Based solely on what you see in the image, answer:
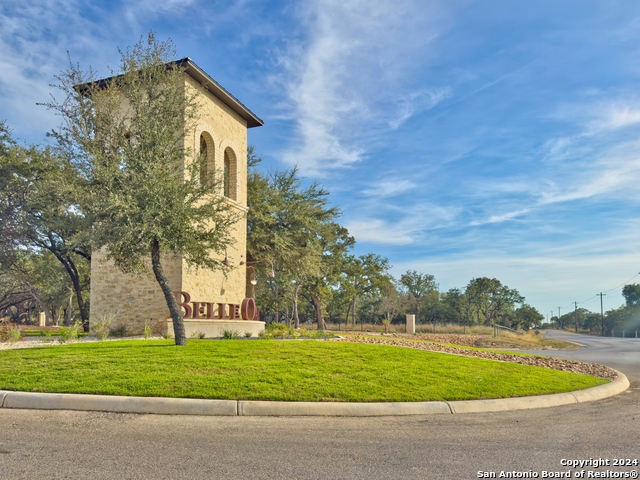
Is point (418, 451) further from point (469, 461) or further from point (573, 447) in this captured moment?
point (573, 447)

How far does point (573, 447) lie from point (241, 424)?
388cm

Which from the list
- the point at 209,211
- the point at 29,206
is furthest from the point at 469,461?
the point at 29,206

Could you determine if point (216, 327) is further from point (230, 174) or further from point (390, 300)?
point (390, 300)

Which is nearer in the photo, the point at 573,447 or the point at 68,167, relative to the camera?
the point at 573,447

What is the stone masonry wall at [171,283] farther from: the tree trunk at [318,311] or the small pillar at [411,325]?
the tree trunk at [318,311]

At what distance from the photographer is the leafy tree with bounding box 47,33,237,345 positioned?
1176 cm

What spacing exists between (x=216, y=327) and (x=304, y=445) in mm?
15088

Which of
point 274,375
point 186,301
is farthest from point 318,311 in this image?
point 274,375

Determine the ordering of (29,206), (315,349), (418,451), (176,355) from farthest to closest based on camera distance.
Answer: (29,206)
(315,349)
(176,355)
(418,451)

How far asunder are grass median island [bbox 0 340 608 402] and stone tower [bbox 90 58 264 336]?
25.3 feet

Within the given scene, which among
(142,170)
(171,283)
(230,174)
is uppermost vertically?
(230,174)

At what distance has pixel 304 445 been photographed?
5.22m

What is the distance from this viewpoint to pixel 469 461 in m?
4.75

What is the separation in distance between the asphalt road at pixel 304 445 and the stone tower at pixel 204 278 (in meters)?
11.7
